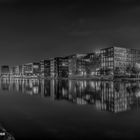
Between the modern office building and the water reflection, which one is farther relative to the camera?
the modern office building

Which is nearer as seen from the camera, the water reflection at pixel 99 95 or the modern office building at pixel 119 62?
the water reflection at pixel 99 95

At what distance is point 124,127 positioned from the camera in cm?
1836

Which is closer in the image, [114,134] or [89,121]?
[114,134]

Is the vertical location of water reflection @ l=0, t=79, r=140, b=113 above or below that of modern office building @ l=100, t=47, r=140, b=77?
below

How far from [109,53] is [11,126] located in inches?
6814

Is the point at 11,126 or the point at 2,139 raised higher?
the point at 2,139

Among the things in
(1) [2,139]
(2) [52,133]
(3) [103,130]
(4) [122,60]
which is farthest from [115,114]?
(4) [122,60]

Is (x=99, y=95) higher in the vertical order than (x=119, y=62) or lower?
lower

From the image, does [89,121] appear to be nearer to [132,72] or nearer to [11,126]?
[11,126]

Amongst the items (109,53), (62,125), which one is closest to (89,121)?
(62,125)

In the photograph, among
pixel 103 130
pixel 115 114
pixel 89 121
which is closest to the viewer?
pixel 103 130

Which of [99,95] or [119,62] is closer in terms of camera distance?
[99,95]

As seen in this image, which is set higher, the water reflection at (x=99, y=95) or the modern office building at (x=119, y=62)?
the modern office building at (x=119, y=62)

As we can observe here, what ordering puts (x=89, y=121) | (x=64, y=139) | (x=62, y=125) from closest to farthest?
(x=64, y=139), (x=62, y=125), (x=89, y=121)
